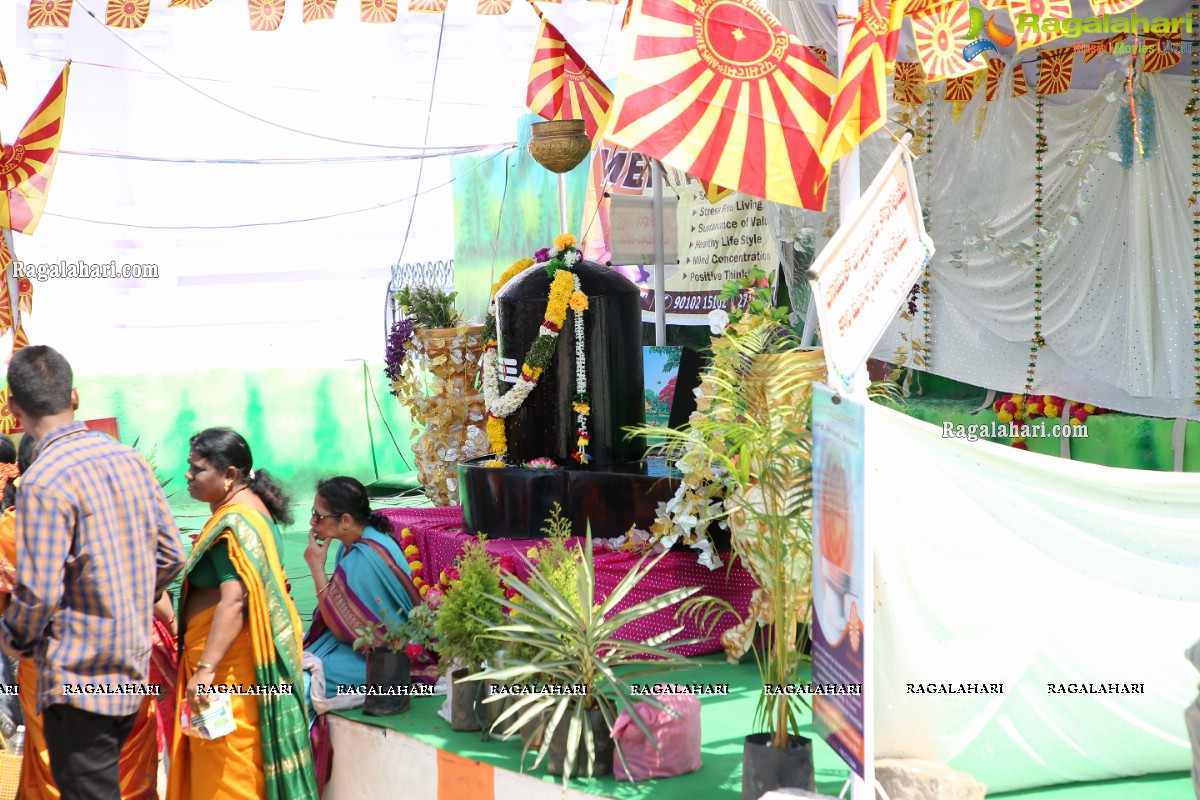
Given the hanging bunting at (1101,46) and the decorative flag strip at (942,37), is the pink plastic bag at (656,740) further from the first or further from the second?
the hanging bunting at (1101,46)

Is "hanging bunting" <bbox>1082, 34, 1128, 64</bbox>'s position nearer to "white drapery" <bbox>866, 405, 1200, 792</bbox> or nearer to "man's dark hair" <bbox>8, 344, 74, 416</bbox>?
"white drapery" <bbox>866, 405, 1200, 792</bbox>

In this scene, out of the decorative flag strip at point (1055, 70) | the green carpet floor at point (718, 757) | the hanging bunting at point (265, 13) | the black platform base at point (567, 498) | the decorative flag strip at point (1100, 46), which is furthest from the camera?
the hanging bunting at point (265, 13)

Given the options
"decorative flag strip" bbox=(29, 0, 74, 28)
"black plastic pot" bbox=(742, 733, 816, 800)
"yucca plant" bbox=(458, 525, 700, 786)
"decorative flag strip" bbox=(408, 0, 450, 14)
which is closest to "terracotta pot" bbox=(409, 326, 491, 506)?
"decorative flag strip" bbox=(408, 0, 450, 14)

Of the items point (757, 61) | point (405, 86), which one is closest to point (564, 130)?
point (757, 61)

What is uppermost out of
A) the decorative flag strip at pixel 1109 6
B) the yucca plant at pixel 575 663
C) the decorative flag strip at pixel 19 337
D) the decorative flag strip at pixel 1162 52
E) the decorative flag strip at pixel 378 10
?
the decorative flag strip at pixel 378 10

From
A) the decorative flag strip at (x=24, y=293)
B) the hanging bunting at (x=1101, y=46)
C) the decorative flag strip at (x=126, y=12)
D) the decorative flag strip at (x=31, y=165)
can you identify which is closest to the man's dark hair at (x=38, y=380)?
the decorative flag strip at (x=126, y=12)

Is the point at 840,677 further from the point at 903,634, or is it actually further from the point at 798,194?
the point at 798,194

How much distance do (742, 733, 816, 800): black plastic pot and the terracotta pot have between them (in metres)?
4.33

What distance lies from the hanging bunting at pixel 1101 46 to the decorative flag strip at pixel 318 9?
3515 mm

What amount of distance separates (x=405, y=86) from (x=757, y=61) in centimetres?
1011

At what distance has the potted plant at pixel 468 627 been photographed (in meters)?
4.41

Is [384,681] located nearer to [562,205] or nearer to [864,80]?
[864,80]

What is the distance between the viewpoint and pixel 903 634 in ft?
11.7

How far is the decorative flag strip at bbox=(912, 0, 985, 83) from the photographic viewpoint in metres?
3.49
